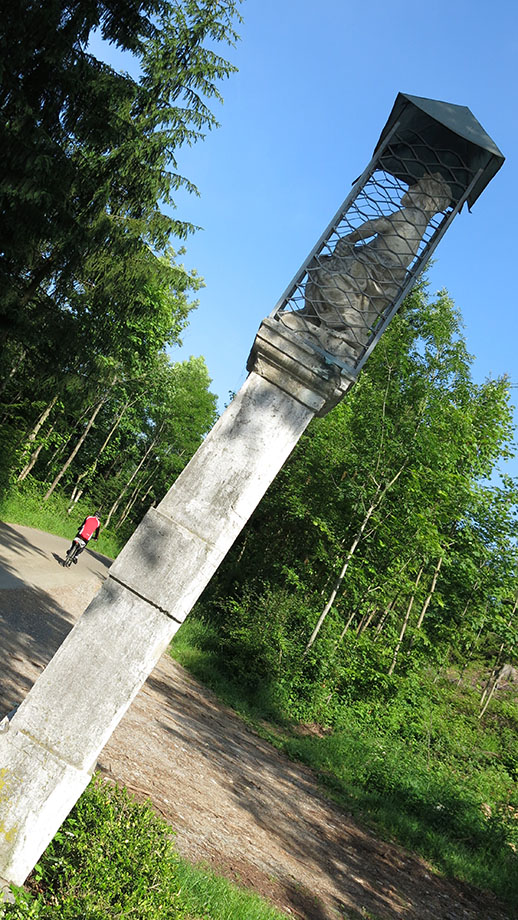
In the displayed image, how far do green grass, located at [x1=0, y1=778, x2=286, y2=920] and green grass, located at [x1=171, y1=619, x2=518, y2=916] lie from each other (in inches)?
212

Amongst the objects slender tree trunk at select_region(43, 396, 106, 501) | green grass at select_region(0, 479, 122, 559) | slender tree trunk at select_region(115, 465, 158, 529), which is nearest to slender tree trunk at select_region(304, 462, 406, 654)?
green grass at select_region(0, 479, 122, 559)

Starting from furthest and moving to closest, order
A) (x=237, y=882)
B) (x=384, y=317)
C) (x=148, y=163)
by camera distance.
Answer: (x=148, y=163) < (x=237, y=882) < (x=384, y=317)

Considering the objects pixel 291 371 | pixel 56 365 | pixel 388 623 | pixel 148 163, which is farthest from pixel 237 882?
pixel 388 623

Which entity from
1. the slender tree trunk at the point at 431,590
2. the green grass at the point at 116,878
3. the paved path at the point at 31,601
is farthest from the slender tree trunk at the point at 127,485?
the green grass at the point at 116,878

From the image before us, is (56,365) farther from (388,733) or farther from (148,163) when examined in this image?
(388,733)

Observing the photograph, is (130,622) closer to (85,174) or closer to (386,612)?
(85,174)

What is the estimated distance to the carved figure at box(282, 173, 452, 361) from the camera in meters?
3.54

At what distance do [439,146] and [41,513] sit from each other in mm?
21771

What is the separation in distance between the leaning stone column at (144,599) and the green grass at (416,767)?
6896mm

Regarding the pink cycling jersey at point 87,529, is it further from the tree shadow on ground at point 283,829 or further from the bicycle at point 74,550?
the tree shadow on ground at point 283,829

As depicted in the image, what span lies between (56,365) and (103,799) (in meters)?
10.6

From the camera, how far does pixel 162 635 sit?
322 cm

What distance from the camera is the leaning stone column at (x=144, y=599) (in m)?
3.03

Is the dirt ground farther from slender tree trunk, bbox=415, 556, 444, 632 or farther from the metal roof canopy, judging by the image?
slender tree trunk, bbox=415, 556, 444, 632
